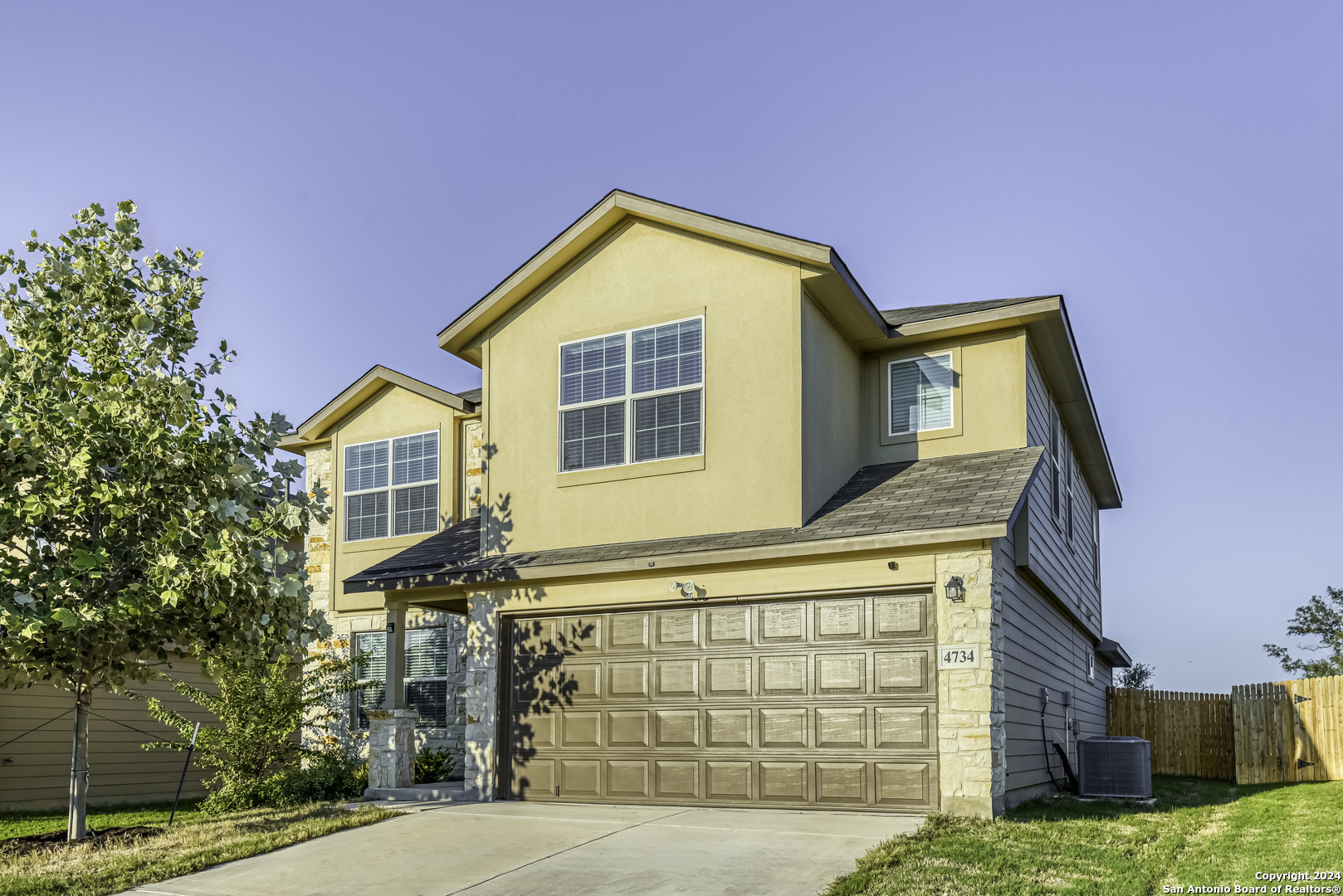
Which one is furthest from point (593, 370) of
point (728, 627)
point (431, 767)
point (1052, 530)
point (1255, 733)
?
point (1255, 733)

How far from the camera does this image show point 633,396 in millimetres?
12852


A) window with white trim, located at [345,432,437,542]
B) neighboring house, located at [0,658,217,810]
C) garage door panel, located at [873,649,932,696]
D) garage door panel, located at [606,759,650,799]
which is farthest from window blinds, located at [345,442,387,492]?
garage door panel, located at [873,649,932,696]

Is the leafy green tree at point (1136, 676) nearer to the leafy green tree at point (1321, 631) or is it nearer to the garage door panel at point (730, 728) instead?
the leafy green tree at point (1321, 631)

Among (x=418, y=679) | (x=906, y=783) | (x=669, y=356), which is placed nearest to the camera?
(x=906, y=783)

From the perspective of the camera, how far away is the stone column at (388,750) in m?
13.3

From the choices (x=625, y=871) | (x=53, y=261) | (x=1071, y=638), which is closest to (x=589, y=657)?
(x=625, y=871)

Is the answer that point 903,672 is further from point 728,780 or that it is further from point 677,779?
point 677,779

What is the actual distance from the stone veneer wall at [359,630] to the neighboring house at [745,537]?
1685 millimetres

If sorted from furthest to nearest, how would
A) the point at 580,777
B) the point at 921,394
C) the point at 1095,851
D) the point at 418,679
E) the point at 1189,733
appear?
the point at 1189,733
the point at 418,679
the point at 921,394
the point at 580,777
the point at 1095,851

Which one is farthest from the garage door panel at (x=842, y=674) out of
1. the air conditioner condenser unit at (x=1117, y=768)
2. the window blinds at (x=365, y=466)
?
the window blinds at (x=365, y=466)

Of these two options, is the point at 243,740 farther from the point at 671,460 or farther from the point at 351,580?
the point at 671,460

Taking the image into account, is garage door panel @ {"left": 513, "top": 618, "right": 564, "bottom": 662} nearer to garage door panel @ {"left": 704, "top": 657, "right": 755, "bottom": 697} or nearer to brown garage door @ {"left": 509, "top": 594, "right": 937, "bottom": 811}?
brown garage door @ {"left": 509, "top": 594, "right": 937, "bottom": 811}

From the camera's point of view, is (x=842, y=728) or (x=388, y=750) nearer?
(x=842, y=728)

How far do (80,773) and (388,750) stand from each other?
3673 mm
